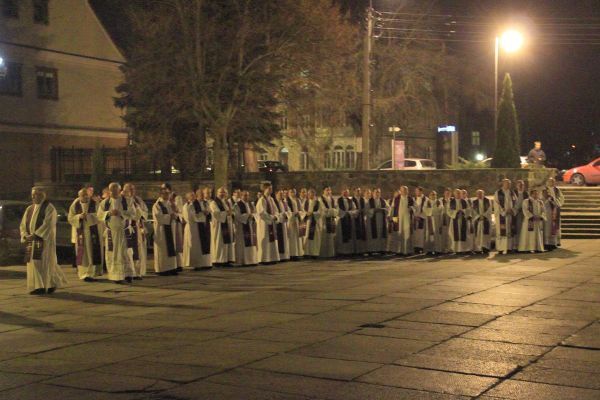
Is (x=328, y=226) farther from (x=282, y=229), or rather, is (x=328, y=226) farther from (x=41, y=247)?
(x=41, y=247)

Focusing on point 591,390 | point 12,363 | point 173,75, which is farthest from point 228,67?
point 591,390

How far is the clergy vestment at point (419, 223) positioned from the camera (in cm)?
2139

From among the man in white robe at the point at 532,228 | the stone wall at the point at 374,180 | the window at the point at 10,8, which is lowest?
the man in white robe at the point at 532,228

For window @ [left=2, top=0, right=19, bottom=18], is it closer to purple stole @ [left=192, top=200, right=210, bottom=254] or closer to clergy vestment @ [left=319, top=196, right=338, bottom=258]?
clergy vestment @ [left=319, top=196, right=338, bottom=258]

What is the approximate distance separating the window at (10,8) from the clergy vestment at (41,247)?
23.0 m

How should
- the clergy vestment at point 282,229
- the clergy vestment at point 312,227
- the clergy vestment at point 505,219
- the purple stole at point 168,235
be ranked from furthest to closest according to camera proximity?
the clergy vestment at point 505,219 → the clergy vestment at point 312,227 → the clergy vestment at point 282,229 → the purple stole at point 168,235

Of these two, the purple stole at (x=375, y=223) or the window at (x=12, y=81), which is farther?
the window at (x=12, y=81)

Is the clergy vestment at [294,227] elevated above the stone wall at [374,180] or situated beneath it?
situated beneath

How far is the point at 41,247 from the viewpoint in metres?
14.1

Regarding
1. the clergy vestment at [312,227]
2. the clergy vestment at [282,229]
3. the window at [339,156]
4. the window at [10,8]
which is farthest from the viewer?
the window at [339,156]

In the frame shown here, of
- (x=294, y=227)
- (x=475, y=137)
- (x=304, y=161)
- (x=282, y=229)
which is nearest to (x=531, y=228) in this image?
(x=294, y=227)

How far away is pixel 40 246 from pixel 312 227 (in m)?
8.22

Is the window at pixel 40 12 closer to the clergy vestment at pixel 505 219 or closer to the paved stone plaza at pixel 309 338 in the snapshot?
the paved stone plaza at pixel 309 338

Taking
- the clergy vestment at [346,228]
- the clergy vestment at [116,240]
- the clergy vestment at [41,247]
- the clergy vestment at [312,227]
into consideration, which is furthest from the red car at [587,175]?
the clergy vestment at [41,247]
